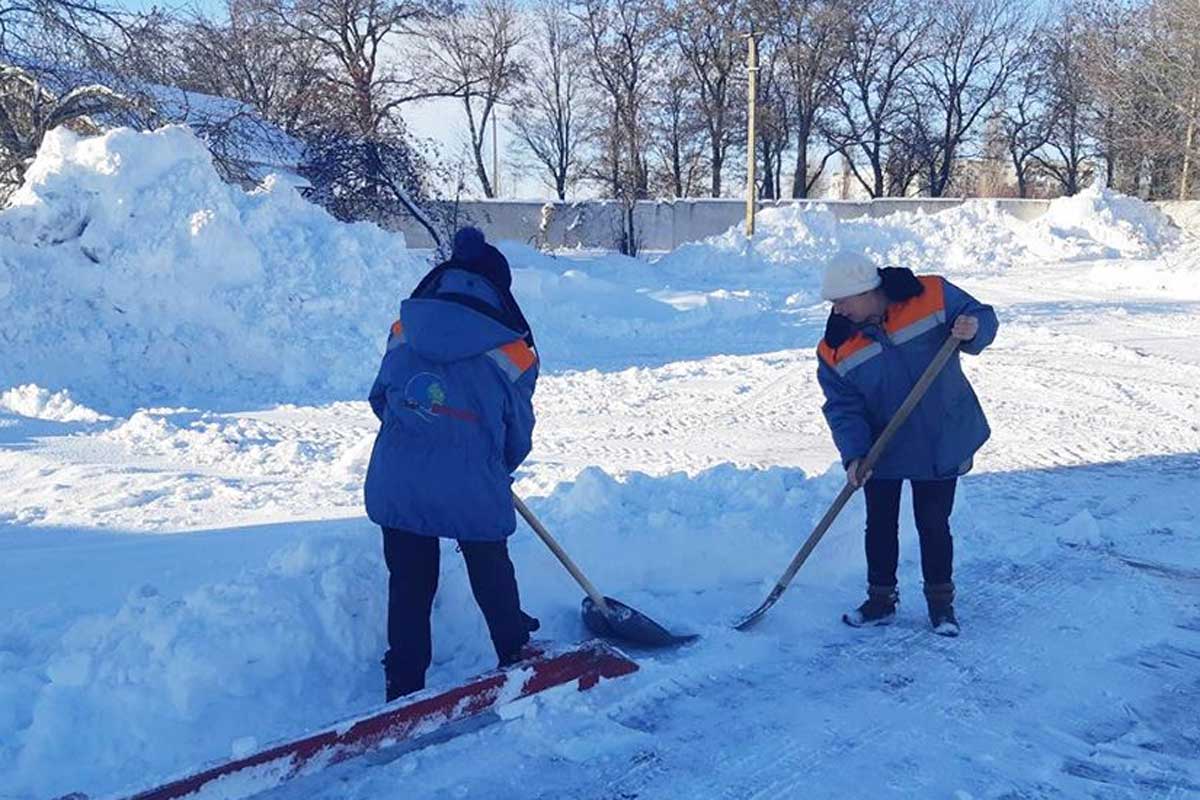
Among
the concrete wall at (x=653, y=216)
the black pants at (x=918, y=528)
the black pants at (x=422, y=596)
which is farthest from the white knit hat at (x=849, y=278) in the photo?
the concrete wall at (x=653, y=216)

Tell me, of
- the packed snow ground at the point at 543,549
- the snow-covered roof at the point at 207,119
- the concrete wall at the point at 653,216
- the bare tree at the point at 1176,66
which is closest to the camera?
the packed snow ground at the point at 543,549

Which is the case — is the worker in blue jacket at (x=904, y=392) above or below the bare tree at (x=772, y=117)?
below

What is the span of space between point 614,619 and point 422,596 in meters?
0.82

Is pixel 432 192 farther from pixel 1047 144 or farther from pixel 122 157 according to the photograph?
pixel 1047 144

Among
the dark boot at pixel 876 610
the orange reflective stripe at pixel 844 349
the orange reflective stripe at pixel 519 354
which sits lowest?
the dark boot at pixel 876 610

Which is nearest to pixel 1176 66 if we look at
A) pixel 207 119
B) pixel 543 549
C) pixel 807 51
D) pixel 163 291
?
pixel 807 51

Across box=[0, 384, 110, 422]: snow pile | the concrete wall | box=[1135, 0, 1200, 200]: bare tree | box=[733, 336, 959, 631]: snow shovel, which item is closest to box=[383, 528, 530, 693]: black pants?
box=[733, 336, 959, 631]: snow shovel

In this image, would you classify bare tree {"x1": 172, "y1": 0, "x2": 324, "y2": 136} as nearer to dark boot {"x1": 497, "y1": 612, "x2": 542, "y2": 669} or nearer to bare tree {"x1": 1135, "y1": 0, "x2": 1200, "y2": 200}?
dark boot {"x1": 497, "y1": 612, "x2": 542, "y2": 669}

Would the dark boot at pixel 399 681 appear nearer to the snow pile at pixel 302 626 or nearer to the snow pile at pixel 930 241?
the snow pile at pixel 302 626

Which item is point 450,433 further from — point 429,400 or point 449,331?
point 449,331

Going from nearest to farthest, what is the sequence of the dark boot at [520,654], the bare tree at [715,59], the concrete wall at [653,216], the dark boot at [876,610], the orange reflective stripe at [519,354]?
1. the orange reflective stripe at [519,354]
2. the dark boot at [520,654]
3. the dark boot at [876,610]
4. the concrete wall at [653,216]
5. the bare tree at [715,59]

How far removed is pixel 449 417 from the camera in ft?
11.9

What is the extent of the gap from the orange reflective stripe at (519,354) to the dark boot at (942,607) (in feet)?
6.40

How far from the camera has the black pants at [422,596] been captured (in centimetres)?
383
